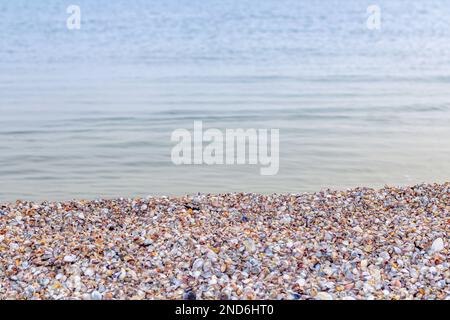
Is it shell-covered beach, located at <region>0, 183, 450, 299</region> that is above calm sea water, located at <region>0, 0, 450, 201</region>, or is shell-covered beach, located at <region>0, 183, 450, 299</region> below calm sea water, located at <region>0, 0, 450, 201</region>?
below

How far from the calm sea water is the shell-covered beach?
1.54 m

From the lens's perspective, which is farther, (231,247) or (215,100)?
(215,100)

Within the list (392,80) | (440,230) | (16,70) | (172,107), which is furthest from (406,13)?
(440,230)

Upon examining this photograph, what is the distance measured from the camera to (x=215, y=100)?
657 inches

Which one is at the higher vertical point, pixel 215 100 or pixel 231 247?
pixel 215 100

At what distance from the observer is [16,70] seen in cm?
2161

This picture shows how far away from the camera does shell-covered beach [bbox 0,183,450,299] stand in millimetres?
6219

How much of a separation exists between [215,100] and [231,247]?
983 cm

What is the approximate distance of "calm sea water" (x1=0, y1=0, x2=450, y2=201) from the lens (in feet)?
37.6

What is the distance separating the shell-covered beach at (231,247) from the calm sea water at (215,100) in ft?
5.04

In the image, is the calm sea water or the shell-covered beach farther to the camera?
the calm sea water

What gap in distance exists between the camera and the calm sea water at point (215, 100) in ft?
37.6
